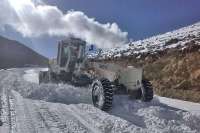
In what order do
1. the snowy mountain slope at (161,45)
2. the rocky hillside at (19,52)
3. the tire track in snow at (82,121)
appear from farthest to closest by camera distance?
the rocky hillside at (19,52) < the snowy mountain slope at (161,45) < the tire track in snow at (82,121)

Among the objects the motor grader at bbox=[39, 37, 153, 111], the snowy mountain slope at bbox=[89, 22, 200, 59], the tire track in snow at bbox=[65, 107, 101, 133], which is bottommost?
the tire track in snow at bbox=[65, 107, 101, 133]

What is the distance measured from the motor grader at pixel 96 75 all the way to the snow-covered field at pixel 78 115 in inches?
17.5

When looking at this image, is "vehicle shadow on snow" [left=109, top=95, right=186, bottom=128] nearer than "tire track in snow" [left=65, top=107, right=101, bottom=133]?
No

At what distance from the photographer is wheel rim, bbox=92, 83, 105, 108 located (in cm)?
1286

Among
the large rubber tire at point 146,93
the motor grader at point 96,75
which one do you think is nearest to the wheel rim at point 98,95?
the motor grader at point 96,75

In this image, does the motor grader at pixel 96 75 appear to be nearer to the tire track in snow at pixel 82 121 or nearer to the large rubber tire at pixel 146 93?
the large rubber tire at pixel 146 93

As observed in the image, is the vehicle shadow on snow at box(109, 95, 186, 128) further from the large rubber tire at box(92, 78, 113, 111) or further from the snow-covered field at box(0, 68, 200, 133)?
the large rubber tire at box(92, 78, 113, 111)

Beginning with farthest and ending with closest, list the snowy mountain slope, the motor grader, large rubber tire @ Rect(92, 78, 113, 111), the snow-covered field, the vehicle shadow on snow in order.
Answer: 1. the snowy mountain slope
2. the motor grader
3. large rubber tire @ Rect(92, 78, 113, 111)
4. the vehicle shadow on snow
5. the snow-covered field

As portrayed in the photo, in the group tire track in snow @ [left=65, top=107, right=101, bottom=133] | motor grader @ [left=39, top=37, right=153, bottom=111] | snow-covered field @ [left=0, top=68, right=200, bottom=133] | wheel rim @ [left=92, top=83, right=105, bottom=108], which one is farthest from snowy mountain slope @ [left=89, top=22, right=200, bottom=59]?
tire track in snow @ [left=65, top=107, right=101, bottom=133]

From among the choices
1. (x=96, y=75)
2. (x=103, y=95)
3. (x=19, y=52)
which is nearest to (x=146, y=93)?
(x=103, y=95)

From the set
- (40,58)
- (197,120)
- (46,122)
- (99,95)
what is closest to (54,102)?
(99,95)

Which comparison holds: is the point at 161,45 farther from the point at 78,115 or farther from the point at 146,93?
the point at 78,115

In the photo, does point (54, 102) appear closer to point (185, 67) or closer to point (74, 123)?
point (74, 123)

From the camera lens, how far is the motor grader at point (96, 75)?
13.3m
